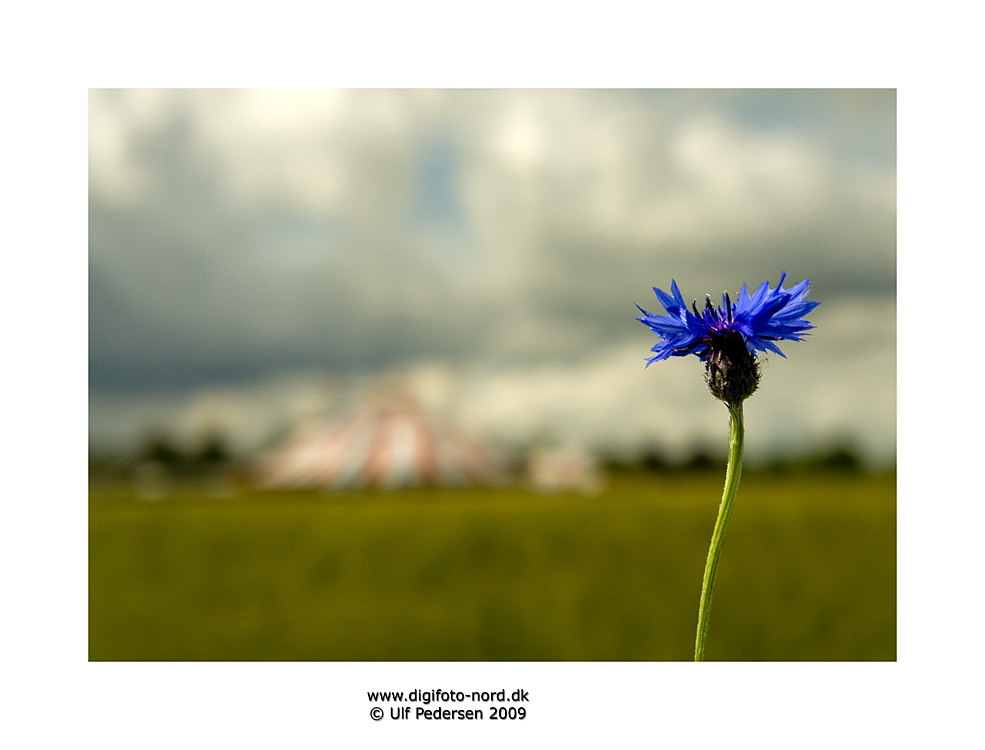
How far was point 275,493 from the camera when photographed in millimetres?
Result: 5090

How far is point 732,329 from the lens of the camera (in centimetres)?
131

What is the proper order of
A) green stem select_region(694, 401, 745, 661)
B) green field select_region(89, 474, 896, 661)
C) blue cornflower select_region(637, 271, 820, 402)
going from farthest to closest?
1. green field select_region(89, 474, 896, 661)
2. blue cornflower select_region(637, 271, 820, 402)
3. green stem select_region(694, 401, 745, 661)

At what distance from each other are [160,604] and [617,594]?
2.56 m

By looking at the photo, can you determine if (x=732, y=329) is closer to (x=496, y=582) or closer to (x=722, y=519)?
(x=722, y=519)

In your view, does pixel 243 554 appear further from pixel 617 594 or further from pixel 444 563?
pixel 617 594

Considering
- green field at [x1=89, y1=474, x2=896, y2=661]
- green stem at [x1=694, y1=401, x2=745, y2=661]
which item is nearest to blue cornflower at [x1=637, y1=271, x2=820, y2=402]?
green stem at [x1=694, y1=401, x2=745, y2=661]

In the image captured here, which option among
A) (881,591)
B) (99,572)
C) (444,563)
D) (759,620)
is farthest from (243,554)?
(881,591)

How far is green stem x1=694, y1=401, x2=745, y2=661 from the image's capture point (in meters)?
1.12

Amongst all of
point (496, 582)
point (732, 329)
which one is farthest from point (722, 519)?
point (496, 582)

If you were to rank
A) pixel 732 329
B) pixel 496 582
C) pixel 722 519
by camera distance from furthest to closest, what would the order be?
pixel 496 582 < pixel 732 329 < pixel 722 519

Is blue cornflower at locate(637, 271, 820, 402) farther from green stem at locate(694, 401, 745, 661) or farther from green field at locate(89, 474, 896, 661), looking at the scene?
green field at locate(89, 474, 896, 661)

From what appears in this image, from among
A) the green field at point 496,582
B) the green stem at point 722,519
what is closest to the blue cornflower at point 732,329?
the green stem at point 722,519

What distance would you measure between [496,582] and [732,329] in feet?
11.0

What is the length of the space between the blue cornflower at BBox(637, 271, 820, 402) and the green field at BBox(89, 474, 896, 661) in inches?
122
